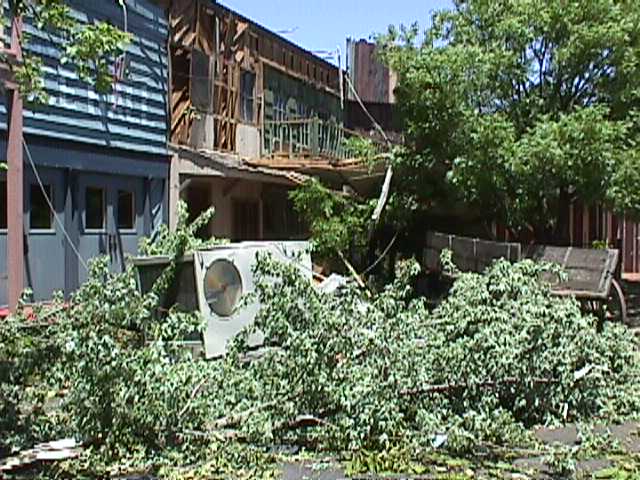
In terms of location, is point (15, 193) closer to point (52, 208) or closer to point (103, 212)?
point (52, 208)

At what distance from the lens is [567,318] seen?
7.27 meters

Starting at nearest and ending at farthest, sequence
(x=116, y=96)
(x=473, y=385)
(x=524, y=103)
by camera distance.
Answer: (x=473, y=385) < (x=524, y=103) < (x=116, y=96)

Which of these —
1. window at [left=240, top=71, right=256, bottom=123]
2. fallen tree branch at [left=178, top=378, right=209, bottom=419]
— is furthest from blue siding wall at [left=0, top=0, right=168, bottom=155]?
fallen tree branch at [left=178, top=378, right=209, bottom=419]

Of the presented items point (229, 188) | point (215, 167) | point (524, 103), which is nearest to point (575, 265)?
point (524, 103)

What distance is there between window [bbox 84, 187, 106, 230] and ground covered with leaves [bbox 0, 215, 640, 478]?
720 cm

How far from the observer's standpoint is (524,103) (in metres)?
14.5

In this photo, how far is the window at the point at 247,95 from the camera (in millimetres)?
19391

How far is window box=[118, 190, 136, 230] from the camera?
50.6ft

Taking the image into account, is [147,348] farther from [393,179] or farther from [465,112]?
[393,179]

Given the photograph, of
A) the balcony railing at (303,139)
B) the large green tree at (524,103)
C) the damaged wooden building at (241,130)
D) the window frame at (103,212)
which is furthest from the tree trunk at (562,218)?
the window frame at (103,212)

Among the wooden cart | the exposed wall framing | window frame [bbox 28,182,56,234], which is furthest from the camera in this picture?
the exposed wall framing

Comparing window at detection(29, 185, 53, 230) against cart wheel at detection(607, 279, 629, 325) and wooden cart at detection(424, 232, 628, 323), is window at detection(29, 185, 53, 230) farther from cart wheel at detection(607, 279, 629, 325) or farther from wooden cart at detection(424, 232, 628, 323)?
cart wheel at detection(607, 279, 629, 325)

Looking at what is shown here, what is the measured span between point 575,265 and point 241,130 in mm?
9590

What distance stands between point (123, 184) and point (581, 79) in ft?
27.1
